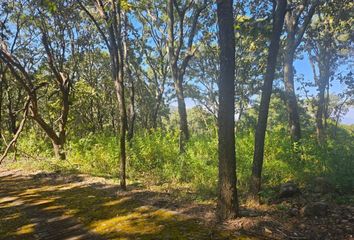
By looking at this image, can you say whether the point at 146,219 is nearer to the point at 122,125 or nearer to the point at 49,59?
the point at 122,125

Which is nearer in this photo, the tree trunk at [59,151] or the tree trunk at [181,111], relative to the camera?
the tree trunk at [181,111]

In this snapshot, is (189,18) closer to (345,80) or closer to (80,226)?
(345,80)

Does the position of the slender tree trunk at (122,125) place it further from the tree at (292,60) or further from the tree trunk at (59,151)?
the tree trunk at (59,151)

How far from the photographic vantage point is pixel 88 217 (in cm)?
648

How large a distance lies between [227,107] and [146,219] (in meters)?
2.66

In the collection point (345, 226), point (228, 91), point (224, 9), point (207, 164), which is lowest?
point (345, 226)

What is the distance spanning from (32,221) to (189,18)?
20.3 m

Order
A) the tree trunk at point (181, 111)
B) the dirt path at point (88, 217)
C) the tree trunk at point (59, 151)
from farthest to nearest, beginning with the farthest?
the tree trunk at point (59, 151)
the tree trunk at point (181, 111)
the dirt path at point (88, 217)

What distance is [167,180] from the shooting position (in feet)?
31.6

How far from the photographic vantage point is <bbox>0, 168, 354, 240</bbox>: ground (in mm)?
5184

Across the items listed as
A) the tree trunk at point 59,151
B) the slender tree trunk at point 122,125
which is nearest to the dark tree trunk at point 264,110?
the slender tree trunk at point 122,125

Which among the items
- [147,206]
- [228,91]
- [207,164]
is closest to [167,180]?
[207,164]

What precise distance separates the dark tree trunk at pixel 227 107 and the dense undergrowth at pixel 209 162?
163 cm

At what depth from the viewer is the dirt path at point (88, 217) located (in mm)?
5391
